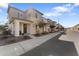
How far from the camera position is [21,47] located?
2693mm

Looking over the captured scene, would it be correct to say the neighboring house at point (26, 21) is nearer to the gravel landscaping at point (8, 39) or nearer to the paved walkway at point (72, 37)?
the gravel landscaping at point (8, 39)

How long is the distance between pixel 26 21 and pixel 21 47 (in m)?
0.44

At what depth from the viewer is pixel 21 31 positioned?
9.09ft

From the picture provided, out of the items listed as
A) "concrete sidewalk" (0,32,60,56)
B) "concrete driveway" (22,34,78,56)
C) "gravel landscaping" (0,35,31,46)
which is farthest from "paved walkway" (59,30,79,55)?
"gravel landscaping" (0,35,31,46)

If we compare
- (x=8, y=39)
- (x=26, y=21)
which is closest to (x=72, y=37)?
(x=26, y=21)

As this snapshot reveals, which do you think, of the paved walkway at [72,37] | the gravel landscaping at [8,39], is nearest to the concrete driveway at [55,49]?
the paved walkway at [72,37]

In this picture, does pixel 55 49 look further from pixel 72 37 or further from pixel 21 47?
pixel 21 47

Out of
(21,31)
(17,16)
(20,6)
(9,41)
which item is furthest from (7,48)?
(20,6)

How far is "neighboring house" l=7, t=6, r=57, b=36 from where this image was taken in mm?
2717

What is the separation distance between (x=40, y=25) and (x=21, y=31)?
346 millimetres

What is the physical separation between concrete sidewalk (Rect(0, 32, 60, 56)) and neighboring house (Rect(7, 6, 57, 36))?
6.0 inches

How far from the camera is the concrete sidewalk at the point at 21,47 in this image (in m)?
2.62

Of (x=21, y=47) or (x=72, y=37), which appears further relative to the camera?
(x=72, y=37)

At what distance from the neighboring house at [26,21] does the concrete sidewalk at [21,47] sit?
0.50ft
